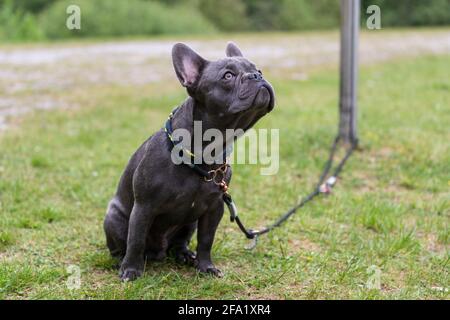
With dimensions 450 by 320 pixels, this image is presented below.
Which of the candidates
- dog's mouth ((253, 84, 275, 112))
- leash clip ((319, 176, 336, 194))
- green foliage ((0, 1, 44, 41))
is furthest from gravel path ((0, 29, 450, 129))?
dog's mouth ((253, 84, 275, 112))

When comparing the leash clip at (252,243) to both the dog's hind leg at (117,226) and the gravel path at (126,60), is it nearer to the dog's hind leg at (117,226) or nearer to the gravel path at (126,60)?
the dog's hind leg at (117,226)

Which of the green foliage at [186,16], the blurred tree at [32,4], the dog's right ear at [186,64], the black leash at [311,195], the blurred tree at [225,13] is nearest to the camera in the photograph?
the dog's right ear at [186,64]

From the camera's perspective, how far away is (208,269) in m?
3.62

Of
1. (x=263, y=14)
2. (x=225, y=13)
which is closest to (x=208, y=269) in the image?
(x=225, y=13)

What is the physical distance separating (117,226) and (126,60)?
32.6 ft

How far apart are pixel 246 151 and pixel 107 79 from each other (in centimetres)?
502

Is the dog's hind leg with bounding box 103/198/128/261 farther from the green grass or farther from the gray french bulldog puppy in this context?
the green grass

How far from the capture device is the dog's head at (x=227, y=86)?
301 centimetres

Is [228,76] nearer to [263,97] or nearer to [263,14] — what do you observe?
[263,97]

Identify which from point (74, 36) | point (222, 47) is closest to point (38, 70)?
point (222, 47)

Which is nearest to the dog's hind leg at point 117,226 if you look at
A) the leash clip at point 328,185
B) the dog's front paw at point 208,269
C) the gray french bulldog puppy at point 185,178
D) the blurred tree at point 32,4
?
the gray french bulldog puppy at point 185,178

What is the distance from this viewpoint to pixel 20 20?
2114 centimetres

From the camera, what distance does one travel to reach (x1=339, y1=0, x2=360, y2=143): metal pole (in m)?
6.17
